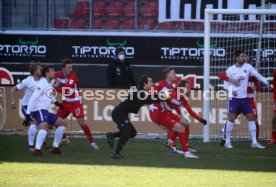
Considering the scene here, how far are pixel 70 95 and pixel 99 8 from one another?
8.20m

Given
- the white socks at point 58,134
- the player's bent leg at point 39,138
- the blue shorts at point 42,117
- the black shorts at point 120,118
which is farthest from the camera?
the white socks at point 58,134

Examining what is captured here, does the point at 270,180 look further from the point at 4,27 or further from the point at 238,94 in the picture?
the point at 4,27

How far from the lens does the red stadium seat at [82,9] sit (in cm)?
2327

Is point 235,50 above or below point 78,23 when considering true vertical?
below

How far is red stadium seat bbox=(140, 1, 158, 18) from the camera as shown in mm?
23156

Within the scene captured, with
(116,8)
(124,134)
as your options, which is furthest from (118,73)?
(124,134)

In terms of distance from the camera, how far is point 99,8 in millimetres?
23469

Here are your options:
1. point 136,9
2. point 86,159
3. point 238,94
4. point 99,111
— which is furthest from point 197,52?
point 86,159

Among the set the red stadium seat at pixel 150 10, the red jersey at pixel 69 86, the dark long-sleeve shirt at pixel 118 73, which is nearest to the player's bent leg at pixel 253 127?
the red jersey at pixel 69 86

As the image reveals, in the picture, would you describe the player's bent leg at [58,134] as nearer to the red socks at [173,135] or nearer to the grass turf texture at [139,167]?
the grass turf texture at [139,167]

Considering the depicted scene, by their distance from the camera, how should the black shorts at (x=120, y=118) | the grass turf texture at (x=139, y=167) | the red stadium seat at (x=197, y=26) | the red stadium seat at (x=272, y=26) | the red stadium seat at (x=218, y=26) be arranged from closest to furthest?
the grass turf texture at (x=139, y=167), the black shorts at (x=120, y=118), the red stadium seat at (x=272, y=26), the red stadium seat at (x=218, y=26), the red stadium seat at (x=197, y=26)

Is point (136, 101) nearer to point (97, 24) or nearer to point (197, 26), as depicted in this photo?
point (197, 26)

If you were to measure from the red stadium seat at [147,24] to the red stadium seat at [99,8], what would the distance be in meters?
1.19

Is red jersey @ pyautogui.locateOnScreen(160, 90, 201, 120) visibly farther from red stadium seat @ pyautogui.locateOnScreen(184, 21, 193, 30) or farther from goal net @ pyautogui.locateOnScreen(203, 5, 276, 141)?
red stadium seat @ pyautogui.locateOnScreen(184, 21, 193, 30)
